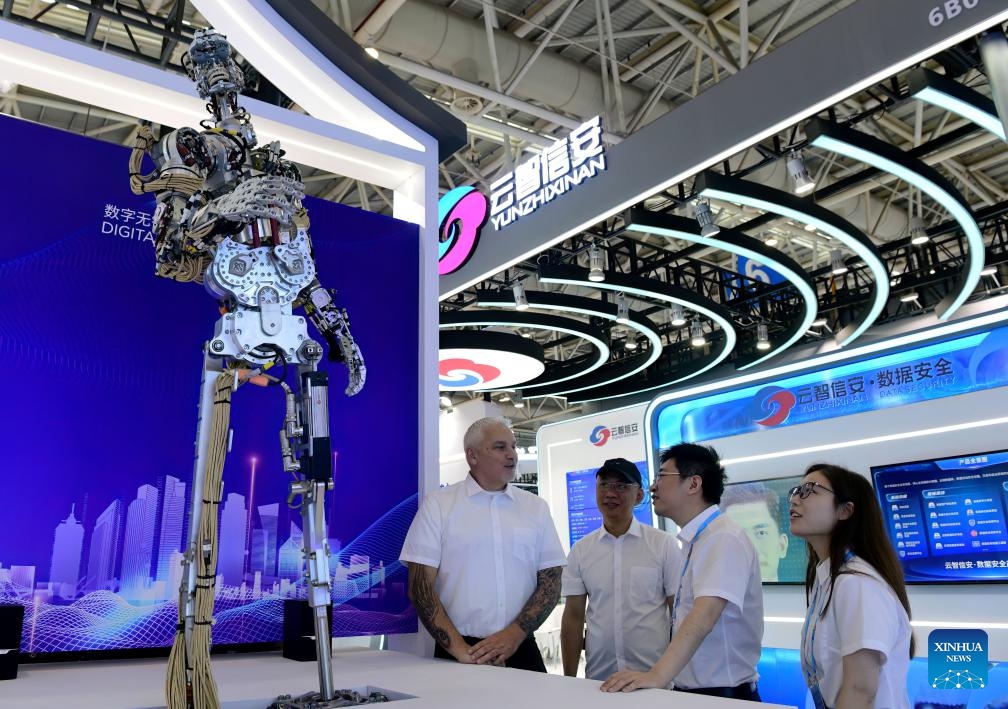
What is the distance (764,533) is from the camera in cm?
490

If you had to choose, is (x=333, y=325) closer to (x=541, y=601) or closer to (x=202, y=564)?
(x=202, y=564)

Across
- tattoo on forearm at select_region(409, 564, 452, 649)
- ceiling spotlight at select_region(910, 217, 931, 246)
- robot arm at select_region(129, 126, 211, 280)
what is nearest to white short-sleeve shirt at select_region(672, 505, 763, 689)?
tattoo on forearm at select_region(409, 564, 452, 649)

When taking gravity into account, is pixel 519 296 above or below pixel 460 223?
above

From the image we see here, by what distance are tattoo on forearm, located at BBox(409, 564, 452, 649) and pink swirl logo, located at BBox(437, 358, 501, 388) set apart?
30.8ft

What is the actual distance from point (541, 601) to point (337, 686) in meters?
0.84

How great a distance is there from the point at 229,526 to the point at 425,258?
1427 millimetres

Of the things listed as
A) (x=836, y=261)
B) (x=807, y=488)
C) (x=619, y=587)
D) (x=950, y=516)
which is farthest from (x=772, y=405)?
(x=836, y=261)

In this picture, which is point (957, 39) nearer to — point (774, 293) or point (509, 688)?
point (509, 688)

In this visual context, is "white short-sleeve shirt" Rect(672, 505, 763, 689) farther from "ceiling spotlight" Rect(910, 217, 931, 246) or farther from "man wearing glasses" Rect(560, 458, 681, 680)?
"ceiling spotlight" Rect(910, 217, 931, 246)

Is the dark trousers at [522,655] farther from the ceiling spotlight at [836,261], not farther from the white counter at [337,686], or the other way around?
the ceiling spotlight at [836,261]

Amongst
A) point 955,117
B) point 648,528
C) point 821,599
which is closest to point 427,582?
point 648,528

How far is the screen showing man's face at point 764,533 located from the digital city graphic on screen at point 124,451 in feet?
8.20

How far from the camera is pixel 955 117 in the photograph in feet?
34.4

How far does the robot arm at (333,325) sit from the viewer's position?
7.58 feet
